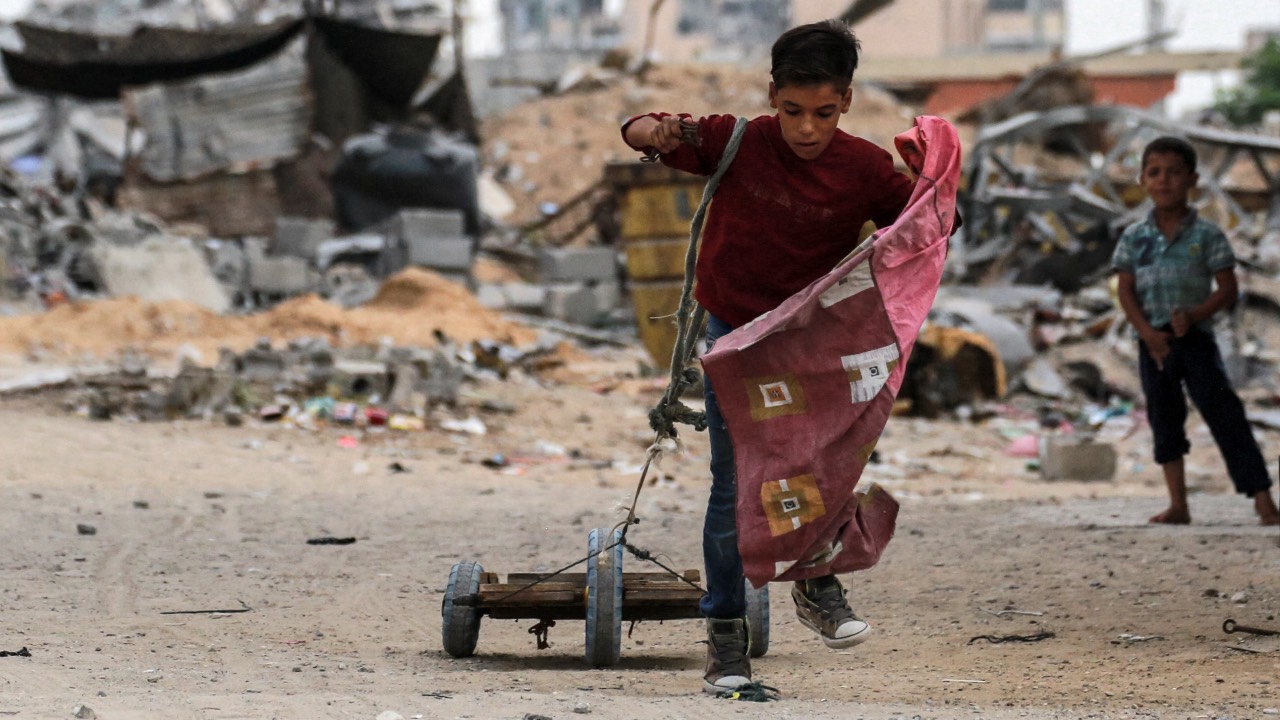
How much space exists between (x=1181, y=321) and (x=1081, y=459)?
9.63ft

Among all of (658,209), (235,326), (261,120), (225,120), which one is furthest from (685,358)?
(225,120)

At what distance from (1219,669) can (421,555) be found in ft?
9.89

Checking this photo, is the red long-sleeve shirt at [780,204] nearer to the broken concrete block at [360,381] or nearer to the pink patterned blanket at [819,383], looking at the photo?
the pink patterned blanket at [819,383]

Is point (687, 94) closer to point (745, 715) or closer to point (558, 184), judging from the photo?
point (558, 184)

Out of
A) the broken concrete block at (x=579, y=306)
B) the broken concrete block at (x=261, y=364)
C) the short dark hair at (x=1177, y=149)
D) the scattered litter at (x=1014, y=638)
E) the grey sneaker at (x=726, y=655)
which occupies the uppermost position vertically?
the short dark hair at (x=1177, y=149)

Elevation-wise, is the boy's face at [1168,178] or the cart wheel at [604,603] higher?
the boy's face at [1168,178]

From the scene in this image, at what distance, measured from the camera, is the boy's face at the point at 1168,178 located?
550cm

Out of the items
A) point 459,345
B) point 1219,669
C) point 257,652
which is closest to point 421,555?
point 257,652

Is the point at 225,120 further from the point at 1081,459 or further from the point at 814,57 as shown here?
the point at 814,57

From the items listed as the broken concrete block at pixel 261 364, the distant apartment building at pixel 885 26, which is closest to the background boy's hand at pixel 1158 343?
the broken concrete block at pixel 261 364

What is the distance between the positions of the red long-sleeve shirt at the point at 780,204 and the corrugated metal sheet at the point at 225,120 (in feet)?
62.4

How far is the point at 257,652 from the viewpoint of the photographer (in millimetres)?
3779

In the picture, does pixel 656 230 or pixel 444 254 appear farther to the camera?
pixel 444 254

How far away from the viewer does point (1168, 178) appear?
5508 millimetres
